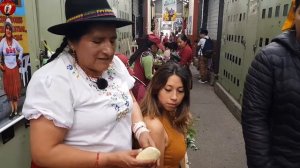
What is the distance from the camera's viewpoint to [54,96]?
3.52ft

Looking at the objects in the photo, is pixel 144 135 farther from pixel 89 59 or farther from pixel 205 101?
pixel 205 101

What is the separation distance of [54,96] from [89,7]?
38 centimetres

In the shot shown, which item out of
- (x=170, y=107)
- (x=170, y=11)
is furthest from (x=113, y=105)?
(x=170, y=11)

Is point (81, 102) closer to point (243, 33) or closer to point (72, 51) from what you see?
point (72, 51)

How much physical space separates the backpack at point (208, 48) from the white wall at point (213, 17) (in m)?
0.76

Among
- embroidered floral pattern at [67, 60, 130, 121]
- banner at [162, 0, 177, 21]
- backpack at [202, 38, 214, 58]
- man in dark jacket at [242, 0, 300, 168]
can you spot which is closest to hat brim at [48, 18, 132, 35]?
embroidered floral pattern at [67, 60, 130, 121]

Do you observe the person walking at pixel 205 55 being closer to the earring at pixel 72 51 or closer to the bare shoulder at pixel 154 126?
the bare shoulder at pixel 154 126

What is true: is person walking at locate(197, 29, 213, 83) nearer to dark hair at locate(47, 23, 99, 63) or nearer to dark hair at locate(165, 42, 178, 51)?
dark hair at locate(165, 42, 178, 51)

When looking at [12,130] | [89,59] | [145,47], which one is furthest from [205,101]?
[89,59]

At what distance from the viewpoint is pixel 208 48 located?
909 cm

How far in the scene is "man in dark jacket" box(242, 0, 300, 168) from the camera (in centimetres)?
146

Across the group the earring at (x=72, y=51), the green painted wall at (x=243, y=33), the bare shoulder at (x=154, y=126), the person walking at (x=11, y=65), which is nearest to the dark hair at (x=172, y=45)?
the green painted wall at (x=243, y=33)

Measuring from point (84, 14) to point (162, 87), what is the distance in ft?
2.87

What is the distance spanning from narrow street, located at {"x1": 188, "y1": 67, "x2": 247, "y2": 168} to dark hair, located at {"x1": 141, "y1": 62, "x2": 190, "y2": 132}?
2.66 ft
